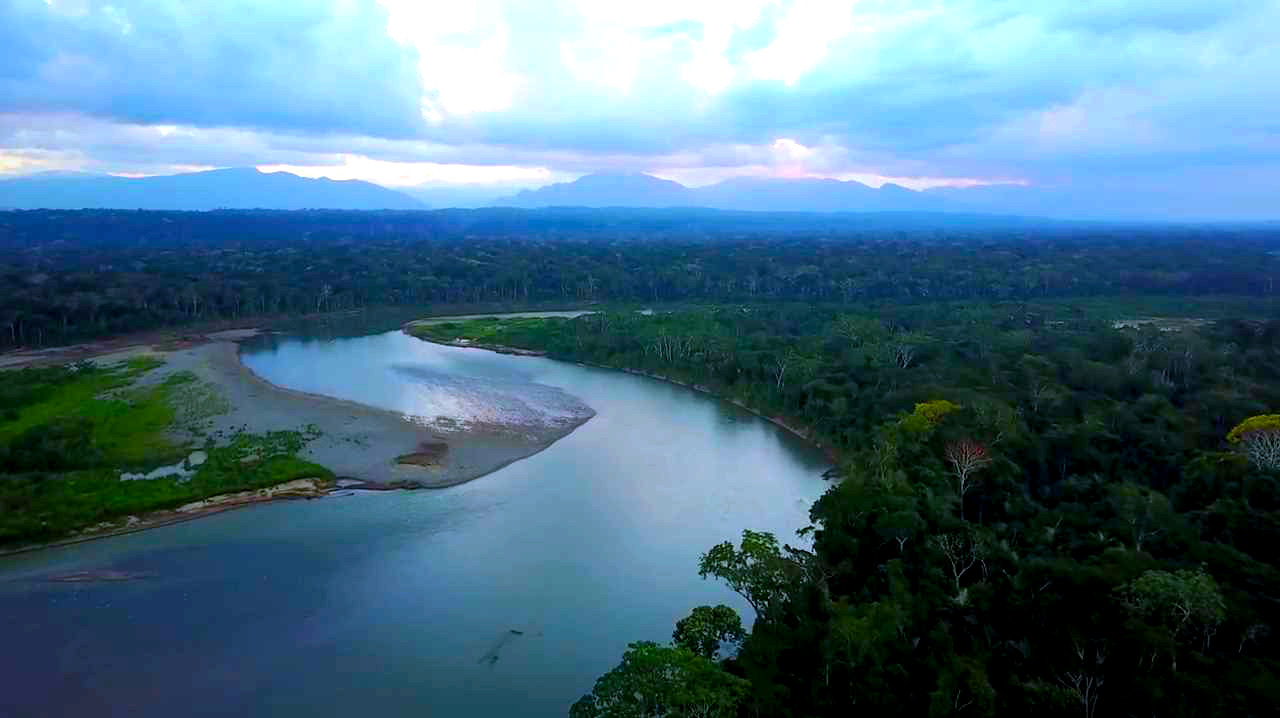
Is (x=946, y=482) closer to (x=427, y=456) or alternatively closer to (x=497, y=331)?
(x=427, y=456)

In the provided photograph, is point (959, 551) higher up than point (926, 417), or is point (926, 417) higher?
point (926, 417)

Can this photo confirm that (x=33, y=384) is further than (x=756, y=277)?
No

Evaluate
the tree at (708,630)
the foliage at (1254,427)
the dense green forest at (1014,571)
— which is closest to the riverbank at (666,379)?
the dense green forest at (1014,571)

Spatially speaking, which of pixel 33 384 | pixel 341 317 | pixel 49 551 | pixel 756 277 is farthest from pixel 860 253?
pixel 49 551

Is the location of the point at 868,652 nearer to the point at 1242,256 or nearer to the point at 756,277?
the point at 756,277

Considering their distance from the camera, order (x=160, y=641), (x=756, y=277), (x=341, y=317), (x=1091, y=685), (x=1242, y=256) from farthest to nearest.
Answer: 1. (x=1242, y=256)
2. (x=756, y=277)
3. (x=341, y=317)
4. (x=160, y=641)
5. (x=1091, y=685)

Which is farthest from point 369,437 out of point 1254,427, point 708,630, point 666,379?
point 1254,427

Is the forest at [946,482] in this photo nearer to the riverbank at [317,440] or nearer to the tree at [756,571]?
the tree at [756,571]

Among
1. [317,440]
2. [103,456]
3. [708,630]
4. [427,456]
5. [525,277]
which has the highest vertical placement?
[525,277]
